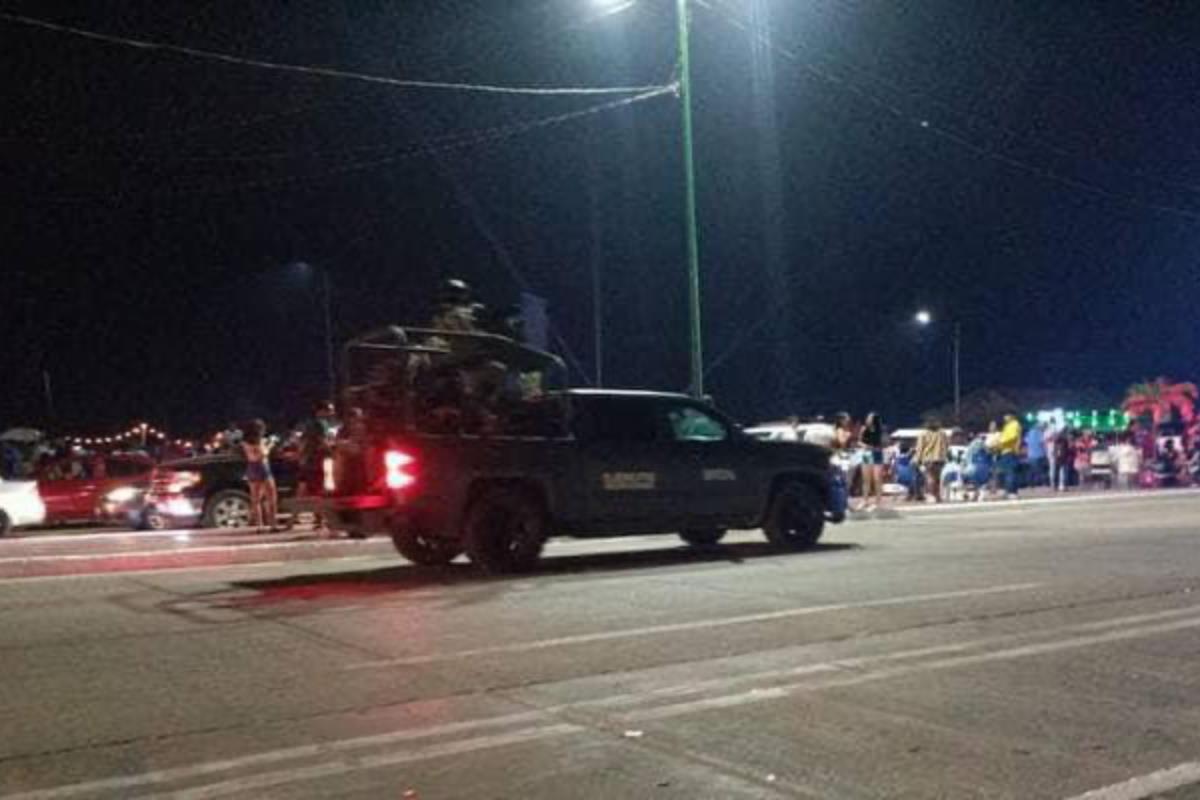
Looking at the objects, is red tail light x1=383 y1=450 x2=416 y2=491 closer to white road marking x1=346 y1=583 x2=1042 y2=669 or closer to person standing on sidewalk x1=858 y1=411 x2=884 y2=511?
white road marking x1=346 y1=583 x2=1042 y2=669

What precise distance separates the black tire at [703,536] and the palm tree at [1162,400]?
25.1 meters

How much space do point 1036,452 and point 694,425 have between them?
1719 cm

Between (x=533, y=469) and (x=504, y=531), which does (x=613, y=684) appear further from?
(x=533, y=469)

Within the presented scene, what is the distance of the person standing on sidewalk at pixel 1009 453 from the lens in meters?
25.0

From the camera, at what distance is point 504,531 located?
1236 cm

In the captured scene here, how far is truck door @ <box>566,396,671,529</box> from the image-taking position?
42.3 ft

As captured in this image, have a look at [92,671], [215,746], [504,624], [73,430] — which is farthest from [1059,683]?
[73,430]

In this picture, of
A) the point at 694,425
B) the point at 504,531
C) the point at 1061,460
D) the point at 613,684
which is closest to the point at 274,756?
the point at 613,684

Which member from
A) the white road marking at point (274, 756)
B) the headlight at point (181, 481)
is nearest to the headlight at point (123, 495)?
the headlight at point (181, 481)

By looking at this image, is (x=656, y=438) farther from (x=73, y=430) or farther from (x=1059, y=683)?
(x=73, y=430)

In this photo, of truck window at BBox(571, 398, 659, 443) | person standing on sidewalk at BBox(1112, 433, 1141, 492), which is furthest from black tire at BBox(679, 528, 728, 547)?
person standing on sidewalk at BBox(1112, 433, 1141, 492)

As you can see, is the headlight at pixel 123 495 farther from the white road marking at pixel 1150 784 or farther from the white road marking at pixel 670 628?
the white road marking at pixel 1150 784

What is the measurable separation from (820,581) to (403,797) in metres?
6.90

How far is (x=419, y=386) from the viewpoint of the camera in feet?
41.3
